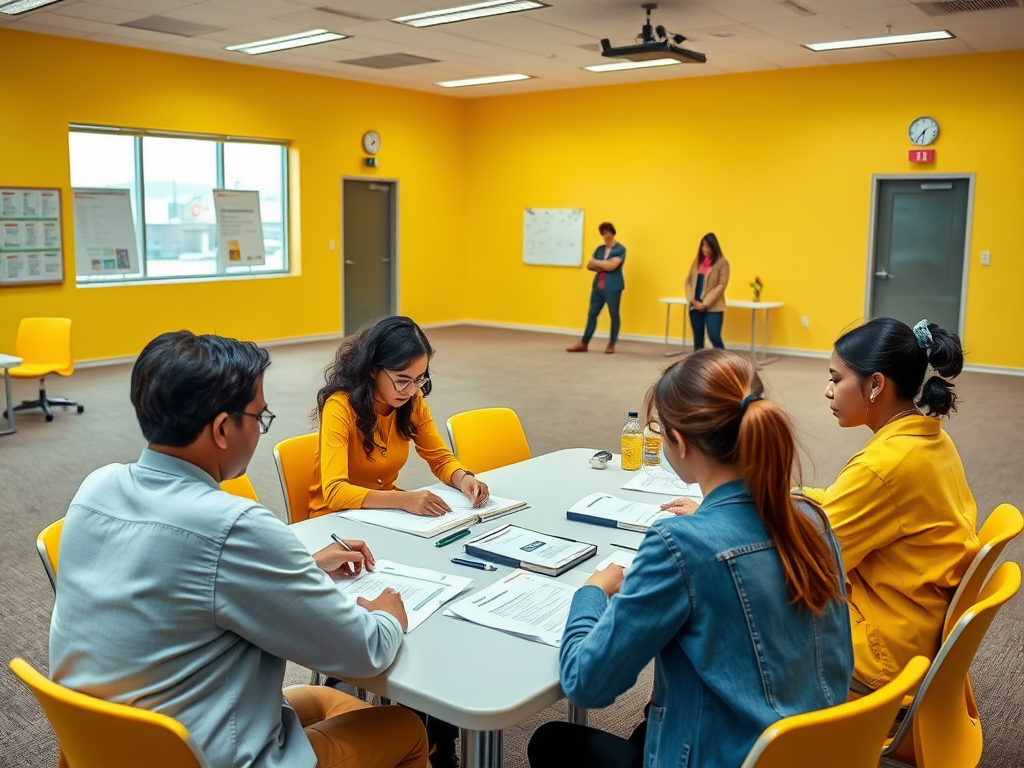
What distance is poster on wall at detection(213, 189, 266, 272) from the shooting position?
10312 millimetres

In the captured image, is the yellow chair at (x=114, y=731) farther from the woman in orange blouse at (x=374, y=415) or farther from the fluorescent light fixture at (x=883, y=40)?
the fluorescent light fixture at (x=883, y=40)

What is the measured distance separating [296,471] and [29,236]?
7.06 m

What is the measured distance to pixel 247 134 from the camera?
408 inches

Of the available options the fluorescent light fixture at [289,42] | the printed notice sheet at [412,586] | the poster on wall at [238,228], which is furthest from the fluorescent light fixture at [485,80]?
the printed notice sheet at [412,586]

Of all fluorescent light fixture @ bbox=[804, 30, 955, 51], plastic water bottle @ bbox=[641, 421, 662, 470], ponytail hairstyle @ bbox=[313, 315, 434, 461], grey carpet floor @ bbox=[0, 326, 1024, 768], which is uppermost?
fluorescent light fixture @ bbox=[804, 30, 955, 51]

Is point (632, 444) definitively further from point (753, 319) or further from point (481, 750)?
point (753, 319)

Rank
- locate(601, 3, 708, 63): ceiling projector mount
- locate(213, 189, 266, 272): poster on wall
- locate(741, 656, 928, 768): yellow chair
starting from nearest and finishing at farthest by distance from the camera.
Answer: locate(741, 656, 928, 768): yellow chair
locate(601, 3, 708, 63): ceiling projector mount
locate(213, 189, 266, 272): poster on wall

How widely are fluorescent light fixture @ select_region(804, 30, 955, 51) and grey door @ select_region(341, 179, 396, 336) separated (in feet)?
18.2

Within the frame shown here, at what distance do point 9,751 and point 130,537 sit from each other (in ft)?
5.38

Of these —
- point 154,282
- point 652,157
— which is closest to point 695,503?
point 154,282

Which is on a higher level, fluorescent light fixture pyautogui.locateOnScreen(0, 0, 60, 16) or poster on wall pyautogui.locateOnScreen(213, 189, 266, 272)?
fluorescent light fixture pyautogui.locateOnScreen(0, 0, 60, 16)

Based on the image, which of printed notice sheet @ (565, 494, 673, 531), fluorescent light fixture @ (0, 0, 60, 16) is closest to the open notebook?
printed notice sheet @ (565, 494, 673, 531)

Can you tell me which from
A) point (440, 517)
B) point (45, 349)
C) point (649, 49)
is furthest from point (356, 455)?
point (649, 49)

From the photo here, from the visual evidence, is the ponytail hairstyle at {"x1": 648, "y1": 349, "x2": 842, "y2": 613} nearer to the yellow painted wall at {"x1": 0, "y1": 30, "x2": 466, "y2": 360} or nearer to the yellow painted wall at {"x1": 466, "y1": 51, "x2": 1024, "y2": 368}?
the yellow painted wall at {"x1": 0, "y1": 30, "x2": 466, "y2": 360}
